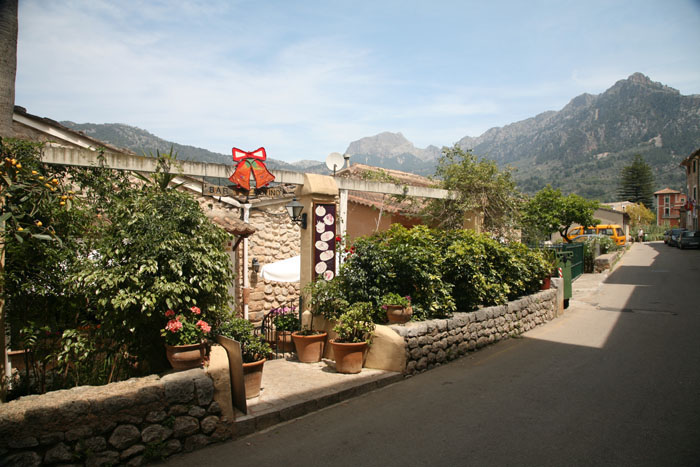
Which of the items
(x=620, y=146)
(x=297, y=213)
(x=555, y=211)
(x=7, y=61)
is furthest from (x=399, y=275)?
(x=620, y=146)

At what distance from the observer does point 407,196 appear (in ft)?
35.1

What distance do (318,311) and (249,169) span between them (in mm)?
2698

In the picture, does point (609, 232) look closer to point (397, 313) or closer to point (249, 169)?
point (397, 313)

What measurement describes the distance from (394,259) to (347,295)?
1.07 m

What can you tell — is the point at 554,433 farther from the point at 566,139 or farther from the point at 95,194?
the point at 566,139

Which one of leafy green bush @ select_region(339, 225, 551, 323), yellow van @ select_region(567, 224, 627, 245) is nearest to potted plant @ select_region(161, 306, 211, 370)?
leafy green bush @ select_region(339, 225, 551, 323)

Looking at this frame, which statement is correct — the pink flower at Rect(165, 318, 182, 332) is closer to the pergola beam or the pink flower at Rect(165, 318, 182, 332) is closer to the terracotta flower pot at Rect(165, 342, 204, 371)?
the terracotta flower pot at Rect(165, 342, 204, 371)

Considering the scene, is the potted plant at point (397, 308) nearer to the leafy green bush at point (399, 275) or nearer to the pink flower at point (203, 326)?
the leafy green bush at point (399, 275)

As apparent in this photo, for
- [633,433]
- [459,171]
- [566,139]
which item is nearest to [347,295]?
[633,433]

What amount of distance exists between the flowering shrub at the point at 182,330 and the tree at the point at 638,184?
93.0m

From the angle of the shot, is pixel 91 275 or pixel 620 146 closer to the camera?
pixel 91 275

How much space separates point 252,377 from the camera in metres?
5.54

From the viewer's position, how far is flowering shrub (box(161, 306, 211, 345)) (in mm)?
4555

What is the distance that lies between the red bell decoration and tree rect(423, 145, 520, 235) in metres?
6.56
